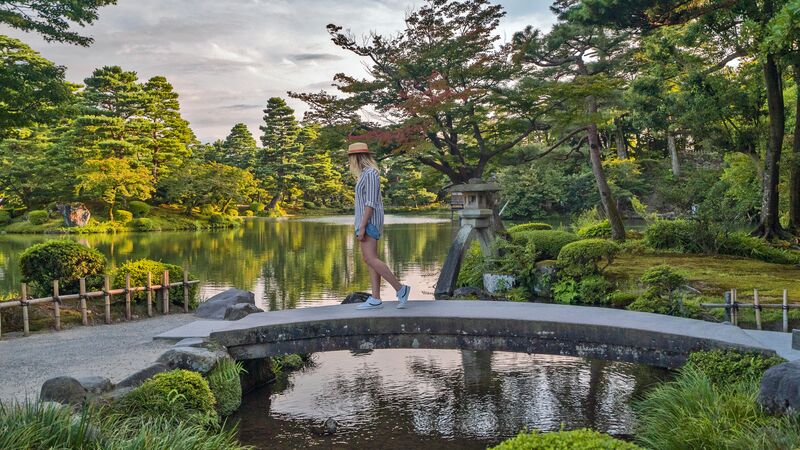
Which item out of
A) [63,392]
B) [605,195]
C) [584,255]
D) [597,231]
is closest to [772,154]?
[605,195]

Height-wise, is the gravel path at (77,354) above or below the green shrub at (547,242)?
below

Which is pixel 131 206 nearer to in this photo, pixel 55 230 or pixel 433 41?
pixel 55 230

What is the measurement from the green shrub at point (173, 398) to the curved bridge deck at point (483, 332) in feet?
3.63

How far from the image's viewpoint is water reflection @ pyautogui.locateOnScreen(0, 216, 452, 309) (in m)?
14.9

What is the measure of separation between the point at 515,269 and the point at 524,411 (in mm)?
7762

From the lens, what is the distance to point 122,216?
120ft

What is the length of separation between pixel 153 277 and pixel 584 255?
8.38 metres

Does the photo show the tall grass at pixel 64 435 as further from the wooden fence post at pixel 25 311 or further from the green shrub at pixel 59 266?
the green shrub at pixel 59 266

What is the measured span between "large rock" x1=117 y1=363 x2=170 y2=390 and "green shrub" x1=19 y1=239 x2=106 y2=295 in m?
4.96

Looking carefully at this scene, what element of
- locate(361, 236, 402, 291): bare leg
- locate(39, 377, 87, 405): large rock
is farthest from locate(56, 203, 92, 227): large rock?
locate(39, 377, 87, 405): large rock

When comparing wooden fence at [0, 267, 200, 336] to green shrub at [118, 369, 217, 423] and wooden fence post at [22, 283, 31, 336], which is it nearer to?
wooden fence post at [22, 283, 31, 336]

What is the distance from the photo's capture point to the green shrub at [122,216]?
119 ft

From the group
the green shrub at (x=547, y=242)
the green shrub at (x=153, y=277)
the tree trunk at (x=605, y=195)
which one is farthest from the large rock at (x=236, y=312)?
the tree trunk at (x=605, y=195)

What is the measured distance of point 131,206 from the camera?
3822 cm
